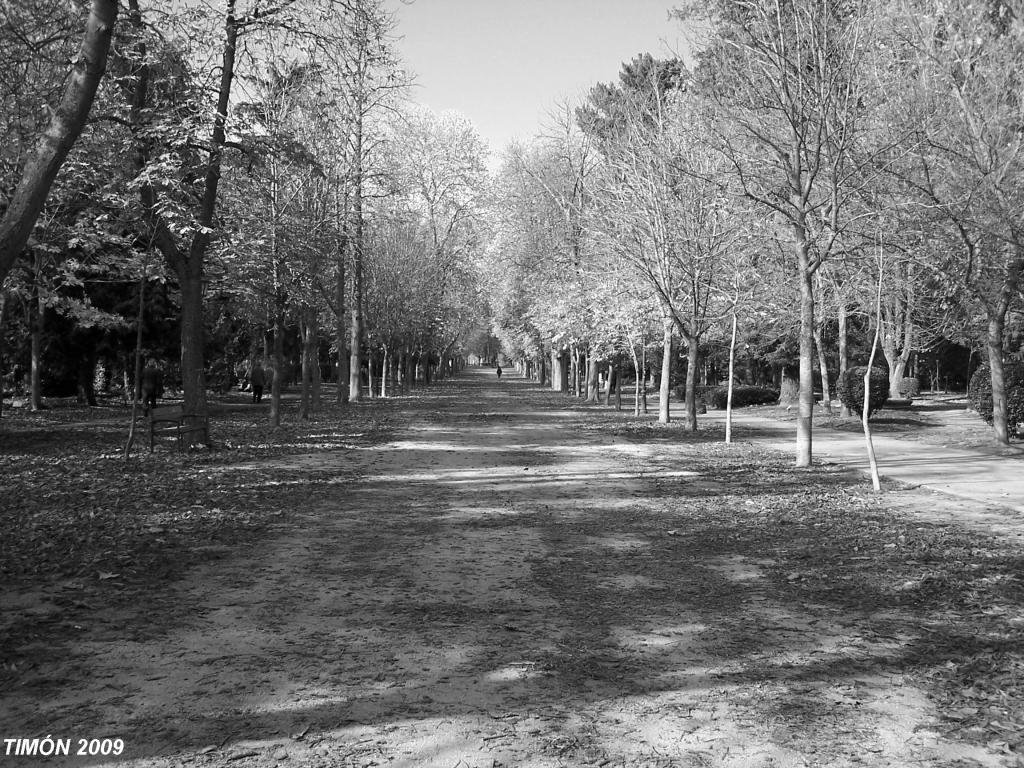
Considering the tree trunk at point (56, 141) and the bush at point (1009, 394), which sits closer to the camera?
the tree trunk at point (56, 141)

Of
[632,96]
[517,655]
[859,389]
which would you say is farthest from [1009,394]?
[517,655]

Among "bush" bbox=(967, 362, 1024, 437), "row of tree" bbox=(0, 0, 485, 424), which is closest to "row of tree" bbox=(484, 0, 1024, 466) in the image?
"bush" bbox=(967, 362, 1024, 437)

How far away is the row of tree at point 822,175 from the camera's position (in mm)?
14242

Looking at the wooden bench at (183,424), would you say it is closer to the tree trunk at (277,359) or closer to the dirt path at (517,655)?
the tree trunk at (277,359)

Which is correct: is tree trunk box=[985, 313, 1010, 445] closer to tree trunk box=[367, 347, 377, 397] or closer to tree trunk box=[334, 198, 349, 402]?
tree trunk box=[334, 198, 349, 402]

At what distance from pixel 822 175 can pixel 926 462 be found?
18.2 ft

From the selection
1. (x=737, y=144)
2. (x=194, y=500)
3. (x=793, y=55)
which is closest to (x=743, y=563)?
(x=194, y=500)

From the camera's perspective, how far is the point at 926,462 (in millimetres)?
15375

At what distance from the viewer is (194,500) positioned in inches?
411

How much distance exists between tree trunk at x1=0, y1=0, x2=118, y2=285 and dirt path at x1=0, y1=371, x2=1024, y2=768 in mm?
3116

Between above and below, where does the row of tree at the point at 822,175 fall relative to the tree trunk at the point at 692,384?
above

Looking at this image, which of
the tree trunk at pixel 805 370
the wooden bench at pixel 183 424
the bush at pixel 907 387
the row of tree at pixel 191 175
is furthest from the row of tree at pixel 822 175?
the bush at pixel 907 387

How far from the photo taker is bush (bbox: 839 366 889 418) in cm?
2477

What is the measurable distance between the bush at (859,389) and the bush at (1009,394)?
9.96 feet
